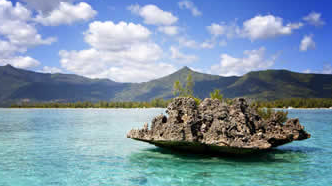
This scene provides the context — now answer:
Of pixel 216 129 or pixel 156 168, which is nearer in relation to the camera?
pixel 156 168

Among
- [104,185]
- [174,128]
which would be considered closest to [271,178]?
[174,128]

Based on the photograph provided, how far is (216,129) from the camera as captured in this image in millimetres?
13617

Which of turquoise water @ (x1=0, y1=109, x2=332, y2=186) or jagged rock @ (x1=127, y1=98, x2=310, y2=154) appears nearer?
turquoise water @ (x1=0, y1=109, x2=332, y2=186)

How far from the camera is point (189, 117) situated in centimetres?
1494

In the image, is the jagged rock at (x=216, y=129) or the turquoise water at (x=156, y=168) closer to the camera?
the turquoise water at (x=156, y=168)

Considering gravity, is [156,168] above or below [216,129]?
below

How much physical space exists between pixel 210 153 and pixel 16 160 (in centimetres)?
1114

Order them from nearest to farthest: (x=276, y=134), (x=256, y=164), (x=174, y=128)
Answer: (x=256, y=164) → (x=174, y=128) → (x=276, y=134)

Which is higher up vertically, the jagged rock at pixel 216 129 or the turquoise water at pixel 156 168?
the jagged rock at pixel 216 129

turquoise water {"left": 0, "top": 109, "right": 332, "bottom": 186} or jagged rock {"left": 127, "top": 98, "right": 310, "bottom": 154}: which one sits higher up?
jagged rock {"left": 127, "top": 98, "right": 310, "bottom": 154}

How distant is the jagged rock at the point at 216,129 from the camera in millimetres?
13312

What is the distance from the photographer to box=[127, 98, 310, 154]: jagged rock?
13312mm

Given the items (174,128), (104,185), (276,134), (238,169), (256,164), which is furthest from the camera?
(276,134)

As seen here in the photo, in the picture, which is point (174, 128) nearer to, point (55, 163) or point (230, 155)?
point (230, 155)
